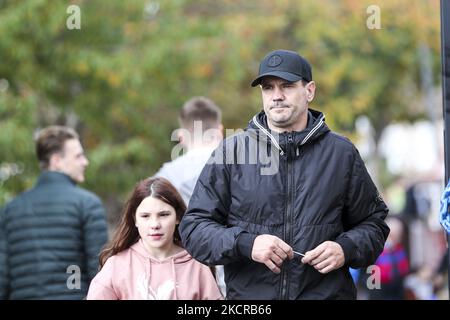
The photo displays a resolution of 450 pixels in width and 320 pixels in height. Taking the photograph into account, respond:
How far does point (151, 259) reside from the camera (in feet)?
17.1

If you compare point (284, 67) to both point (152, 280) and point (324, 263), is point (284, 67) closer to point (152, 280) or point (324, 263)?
point (324, 263)

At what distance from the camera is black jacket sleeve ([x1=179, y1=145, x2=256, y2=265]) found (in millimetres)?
4574

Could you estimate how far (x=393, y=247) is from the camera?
1165 cm

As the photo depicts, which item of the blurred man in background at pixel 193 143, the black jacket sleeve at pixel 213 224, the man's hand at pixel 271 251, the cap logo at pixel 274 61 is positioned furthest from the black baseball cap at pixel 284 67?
the blurred man in background at pixel 193 143

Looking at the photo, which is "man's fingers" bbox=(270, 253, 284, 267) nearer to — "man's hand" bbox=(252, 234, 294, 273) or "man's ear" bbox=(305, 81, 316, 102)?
"man's hand" bbox=(252, 234, 294, 273)

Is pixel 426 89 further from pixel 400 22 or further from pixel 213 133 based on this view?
pixel 213 133

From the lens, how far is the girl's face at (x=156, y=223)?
525 centimetres

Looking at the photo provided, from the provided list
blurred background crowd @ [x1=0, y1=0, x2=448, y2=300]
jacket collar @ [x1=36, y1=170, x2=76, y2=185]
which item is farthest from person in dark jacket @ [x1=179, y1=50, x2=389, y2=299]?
blurred background crowd @ [x1=0, y1=0, x2=448, y2=300]

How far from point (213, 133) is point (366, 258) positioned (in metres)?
2.33

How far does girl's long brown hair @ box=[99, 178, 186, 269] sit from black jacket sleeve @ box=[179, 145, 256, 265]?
1.87 feet

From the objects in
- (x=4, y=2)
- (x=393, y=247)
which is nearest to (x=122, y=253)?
(x=393, y=247)

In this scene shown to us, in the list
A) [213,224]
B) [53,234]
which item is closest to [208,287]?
[213,224]

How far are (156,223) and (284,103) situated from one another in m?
0.97

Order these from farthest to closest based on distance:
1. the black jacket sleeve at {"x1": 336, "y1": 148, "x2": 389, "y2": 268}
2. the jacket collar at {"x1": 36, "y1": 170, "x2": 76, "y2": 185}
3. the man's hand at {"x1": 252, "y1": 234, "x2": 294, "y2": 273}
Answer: the jacket collar at {"x1": 36, "y1": 170, "x2": 76, "y2": 185}, the black jacket sleeve at {"x1": 336, "y1": 148, "x2": 389, "y2": 268}, the man's hand at {"x1": 252, "y1": 234, "x2": 294, "y2": 273}
